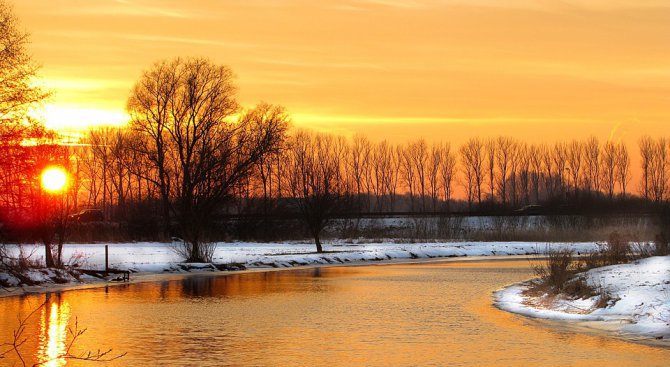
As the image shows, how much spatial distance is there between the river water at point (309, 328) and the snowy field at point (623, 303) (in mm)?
1031

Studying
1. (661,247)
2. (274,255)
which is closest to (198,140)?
(274,255)

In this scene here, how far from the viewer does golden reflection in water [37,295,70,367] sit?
17031mm

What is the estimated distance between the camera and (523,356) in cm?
1753

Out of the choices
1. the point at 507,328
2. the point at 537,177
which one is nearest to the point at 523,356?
the point at 507,328

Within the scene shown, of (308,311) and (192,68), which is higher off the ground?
(192,68)

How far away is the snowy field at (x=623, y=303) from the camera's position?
836 inches

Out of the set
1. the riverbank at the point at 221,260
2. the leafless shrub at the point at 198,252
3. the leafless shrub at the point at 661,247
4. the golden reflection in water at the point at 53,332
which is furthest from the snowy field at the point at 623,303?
the leafless shrub at the point at 198,252

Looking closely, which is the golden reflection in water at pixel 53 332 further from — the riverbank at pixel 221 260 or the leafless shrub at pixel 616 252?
the leafless shrub at pixel 616 252

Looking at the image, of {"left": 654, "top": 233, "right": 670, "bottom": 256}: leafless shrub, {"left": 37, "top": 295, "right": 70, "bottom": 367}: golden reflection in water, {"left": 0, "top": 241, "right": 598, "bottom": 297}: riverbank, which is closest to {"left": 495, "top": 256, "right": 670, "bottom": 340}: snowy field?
{"left": 0, "top": 241, "right": 598, "bottom": 297}: riverbank

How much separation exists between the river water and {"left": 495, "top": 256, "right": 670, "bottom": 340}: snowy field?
1.03 meters

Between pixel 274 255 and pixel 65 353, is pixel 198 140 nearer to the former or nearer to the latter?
pixel 274 255

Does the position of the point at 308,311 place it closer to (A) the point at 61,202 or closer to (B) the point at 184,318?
(B) the point at 184,318

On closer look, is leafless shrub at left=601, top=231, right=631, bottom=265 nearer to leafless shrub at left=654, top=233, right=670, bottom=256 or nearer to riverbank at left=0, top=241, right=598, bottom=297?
leafless shrub at left=654, top=233, right=670, bottom=256

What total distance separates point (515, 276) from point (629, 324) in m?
21.1
